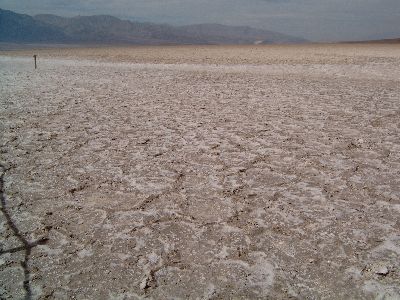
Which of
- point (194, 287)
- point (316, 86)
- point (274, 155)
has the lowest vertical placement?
point (194, 287)

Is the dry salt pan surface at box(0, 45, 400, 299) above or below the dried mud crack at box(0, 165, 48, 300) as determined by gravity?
above

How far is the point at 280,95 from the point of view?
7426 mm

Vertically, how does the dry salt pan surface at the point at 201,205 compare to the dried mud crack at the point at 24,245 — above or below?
above

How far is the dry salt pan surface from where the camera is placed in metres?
2.01

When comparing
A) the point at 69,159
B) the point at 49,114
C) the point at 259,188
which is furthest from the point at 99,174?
the point at 49,114

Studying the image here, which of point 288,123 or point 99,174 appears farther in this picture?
point 288,123

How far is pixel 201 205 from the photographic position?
112 inches

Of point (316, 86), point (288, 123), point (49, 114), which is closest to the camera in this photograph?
point (288, 123)

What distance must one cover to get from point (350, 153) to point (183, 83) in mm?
6251

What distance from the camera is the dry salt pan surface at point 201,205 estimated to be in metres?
2.01

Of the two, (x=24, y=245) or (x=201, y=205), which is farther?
(x=201, y=205)

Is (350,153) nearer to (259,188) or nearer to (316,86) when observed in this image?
(259,188)

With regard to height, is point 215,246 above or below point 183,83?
below

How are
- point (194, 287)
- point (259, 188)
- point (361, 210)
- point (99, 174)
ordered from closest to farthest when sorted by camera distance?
point (194, 287) < point (361, 210) < point (259, 188) < point (99, 174)
